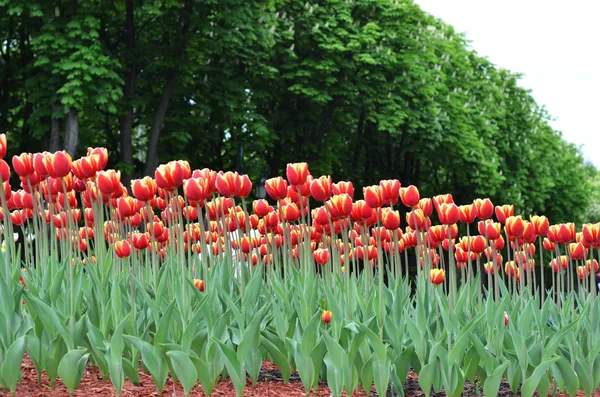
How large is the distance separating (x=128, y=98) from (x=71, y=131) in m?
2.92

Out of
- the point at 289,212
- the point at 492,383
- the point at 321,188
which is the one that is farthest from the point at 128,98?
the point at 492,383

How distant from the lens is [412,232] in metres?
8.29

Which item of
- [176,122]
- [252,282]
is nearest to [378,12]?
[176,122]

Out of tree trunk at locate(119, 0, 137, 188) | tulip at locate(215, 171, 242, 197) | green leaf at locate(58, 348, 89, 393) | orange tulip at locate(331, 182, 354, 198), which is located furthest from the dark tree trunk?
green leaf at locate(58, 348, 89, 393)

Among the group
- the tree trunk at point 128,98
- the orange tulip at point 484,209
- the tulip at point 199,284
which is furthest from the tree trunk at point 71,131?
the orange tulip at point 484,209

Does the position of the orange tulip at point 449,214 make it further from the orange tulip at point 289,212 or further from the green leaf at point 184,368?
the green leaf at point 184,368

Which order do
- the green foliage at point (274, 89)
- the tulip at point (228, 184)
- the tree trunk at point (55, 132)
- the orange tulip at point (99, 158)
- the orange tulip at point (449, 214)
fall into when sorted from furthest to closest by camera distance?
the green foliage at point (274, 89) < the tree trunk at point (55, 132) < the orange tulip at point (449, 214) < the tulip at point (228, 184) < the orange tulip at point (99, 158)

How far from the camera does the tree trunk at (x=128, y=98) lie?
2485 centimetres

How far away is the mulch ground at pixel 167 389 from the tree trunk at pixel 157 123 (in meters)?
18.2

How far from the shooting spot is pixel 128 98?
82.3 ft

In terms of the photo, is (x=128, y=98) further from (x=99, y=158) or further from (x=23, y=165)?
(x=99, y=158)

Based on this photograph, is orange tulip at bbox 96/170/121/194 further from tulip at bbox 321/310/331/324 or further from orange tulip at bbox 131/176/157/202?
tulip at bbox 321/310/331/324

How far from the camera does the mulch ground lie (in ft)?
19.0

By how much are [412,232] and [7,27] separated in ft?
74.1
